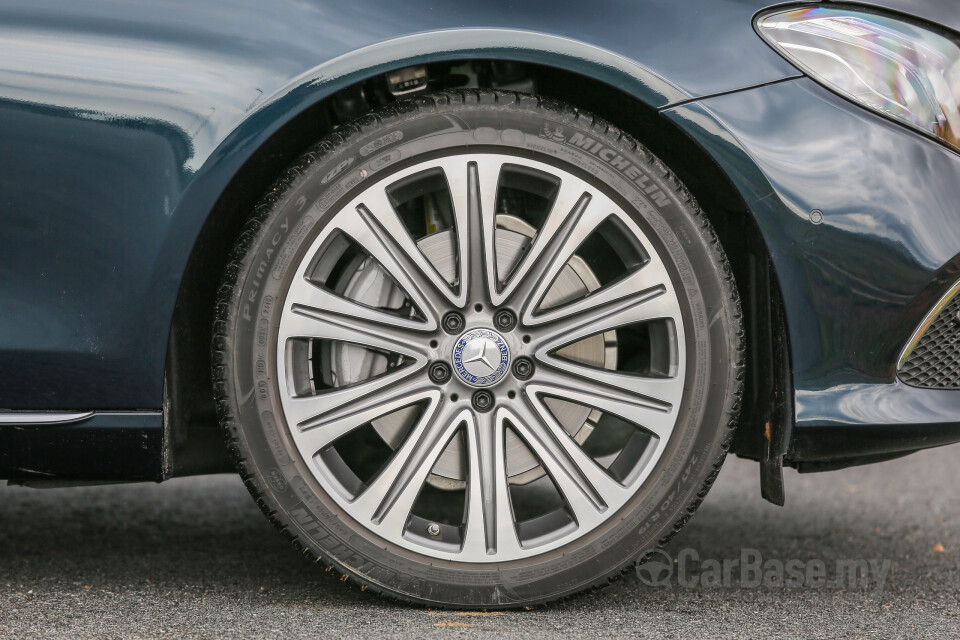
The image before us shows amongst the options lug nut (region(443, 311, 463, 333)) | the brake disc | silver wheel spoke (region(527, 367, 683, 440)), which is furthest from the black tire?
lug nut (region(443, 311, 463, 333))

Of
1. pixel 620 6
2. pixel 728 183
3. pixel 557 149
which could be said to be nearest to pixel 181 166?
pixel 557 149

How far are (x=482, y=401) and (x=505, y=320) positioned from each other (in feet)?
0.55

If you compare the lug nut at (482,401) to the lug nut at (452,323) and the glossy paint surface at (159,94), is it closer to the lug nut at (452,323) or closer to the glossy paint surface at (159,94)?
the lug nut at (452,323)

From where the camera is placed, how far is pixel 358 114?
2037mm

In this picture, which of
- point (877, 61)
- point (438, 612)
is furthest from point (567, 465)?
point (877, 61)

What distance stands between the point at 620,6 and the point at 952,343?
3.12 ft

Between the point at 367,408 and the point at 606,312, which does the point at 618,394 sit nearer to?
the point at 606,312

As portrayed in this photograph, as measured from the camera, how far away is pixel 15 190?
183cm

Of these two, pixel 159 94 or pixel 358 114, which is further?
pixel 358 114

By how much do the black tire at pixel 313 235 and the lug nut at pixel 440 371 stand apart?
0.32 m

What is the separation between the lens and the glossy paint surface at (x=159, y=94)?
182cm

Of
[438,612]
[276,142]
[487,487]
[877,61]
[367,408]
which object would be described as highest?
[877,61]

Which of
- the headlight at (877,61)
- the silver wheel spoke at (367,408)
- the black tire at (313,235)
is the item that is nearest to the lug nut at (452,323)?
the silver wheel spoke at (367,408)

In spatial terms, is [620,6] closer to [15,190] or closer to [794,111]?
[794,111]
